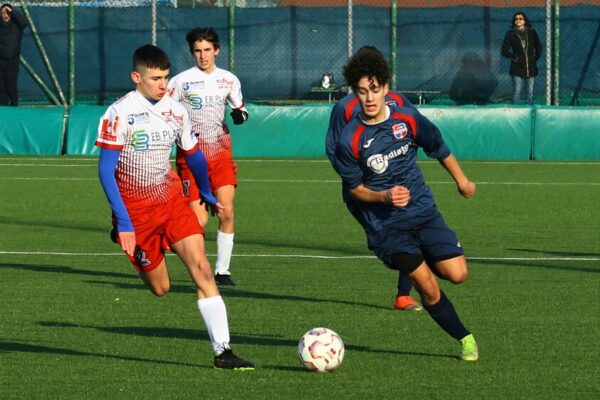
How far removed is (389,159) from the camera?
8.40 m

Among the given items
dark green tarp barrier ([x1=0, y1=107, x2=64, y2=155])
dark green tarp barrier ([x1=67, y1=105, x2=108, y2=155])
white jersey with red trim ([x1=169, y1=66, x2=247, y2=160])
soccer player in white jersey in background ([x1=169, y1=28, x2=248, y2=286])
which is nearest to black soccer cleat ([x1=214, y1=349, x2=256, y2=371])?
soccer player in white jersey in background ([x1=169, y1=28, x2=248, y2=286])

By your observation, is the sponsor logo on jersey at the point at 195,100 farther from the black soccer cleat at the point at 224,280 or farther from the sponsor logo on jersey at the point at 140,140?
the sponsor logo on jersey at the point at 140,140

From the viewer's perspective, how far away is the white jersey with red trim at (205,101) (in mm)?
12547

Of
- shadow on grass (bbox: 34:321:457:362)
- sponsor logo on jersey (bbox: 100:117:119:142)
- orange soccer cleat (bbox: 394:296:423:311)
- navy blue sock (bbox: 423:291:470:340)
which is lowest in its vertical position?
orange soccer cleat (bbox: 394:296:423:311)

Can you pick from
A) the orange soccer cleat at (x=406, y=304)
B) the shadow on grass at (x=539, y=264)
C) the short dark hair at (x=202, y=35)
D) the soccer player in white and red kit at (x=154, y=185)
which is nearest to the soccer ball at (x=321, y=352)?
the soccer player in white and red kit at (x=154, y=185)

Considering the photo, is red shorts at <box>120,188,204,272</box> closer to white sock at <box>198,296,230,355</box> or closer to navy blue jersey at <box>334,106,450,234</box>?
white sock at <box>198,296,230,355</box>

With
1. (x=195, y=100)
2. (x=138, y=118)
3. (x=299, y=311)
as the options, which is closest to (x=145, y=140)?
(x=138, y=118)

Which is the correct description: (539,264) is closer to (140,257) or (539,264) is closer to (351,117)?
(351,117)

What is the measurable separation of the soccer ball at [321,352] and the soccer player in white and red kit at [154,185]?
0.34 m

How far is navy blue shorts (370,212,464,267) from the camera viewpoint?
27.9ft

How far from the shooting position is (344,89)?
1109 inches

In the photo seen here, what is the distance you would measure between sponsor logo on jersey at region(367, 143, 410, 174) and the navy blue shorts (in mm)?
371

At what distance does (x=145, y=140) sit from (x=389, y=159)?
4.76 ft

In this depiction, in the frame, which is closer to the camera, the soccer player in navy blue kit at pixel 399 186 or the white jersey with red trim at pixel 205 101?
the soccer player in navy blue kit at pixel 399 186
